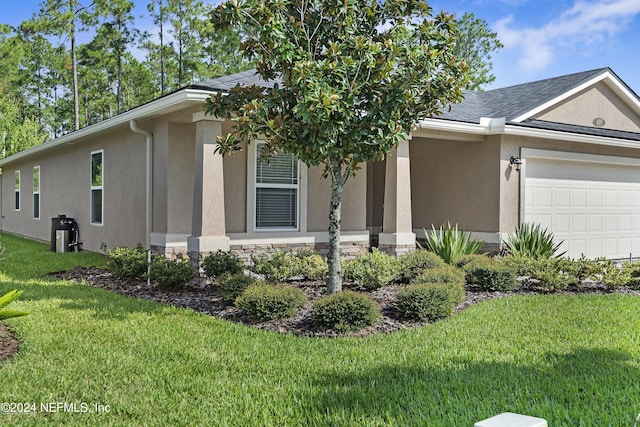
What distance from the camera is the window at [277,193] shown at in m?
10.0

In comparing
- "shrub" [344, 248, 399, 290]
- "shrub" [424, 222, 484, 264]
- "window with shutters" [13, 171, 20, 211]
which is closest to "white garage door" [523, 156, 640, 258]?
"shrub" [424, 222, 484, 264]

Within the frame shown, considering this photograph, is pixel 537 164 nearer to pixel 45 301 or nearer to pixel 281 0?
pixel 281 0

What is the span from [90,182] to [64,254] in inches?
72.0

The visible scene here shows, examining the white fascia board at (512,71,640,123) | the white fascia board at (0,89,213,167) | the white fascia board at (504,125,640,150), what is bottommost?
the white fascia board at (504,125,640,150)

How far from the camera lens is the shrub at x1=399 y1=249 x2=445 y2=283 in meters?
8.73

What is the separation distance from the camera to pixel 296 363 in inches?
189

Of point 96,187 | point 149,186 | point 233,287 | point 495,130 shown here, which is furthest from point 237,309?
point 96,187

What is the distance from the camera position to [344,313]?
6.00 meters

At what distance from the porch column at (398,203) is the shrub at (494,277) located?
6.63ft

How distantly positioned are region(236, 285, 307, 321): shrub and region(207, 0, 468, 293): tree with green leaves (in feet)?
2.74

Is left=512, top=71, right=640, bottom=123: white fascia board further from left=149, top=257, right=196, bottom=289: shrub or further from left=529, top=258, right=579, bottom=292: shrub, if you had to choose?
left=149, top=257, right=196, bottom=289: shrub

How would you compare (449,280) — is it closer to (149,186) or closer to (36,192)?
(149,186)

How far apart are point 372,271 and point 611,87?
372 inches

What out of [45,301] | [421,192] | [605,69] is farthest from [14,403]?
[605,69]
